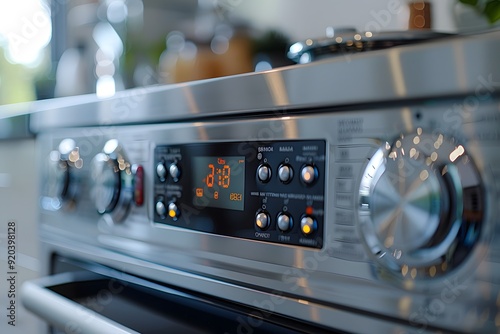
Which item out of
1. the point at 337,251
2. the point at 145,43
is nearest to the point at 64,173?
the point at 337,251

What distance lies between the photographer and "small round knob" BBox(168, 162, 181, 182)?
59cm

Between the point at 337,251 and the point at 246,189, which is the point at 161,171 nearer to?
the point at 246,189

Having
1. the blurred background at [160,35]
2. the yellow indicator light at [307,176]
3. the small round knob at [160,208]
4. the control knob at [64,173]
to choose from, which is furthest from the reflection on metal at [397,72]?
the control knob at [64,173]

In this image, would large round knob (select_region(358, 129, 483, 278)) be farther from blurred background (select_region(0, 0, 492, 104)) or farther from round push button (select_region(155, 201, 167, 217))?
blurred background (select_region(0, 0, 492, 104))

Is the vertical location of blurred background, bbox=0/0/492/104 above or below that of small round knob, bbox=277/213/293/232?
above

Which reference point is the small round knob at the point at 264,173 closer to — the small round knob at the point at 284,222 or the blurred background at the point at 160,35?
the small round knob at the point at 284,222

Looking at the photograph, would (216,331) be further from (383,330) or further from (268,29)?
(268,29)

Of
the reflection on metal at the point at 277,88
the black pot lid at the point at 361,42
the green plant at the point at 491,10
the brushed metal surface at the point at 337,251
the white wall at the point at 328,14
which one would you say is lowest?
the brushed metal surface at the point at 337,251

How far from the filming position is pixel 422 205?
347 mm

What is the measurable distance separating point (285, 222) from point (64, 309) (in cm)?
37

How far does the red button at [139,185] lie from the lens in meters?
0.64

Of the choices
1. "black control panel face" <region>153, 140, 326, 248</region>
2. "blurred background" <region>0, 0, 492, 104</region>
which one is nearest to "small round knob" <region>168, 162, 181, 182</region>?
"black control panel face" <region>153, 140, 326, 248</region>

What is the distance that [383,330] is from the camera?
387 millimetres

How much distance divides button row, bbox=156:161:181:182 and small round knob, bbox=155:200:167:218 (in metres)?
0.03
